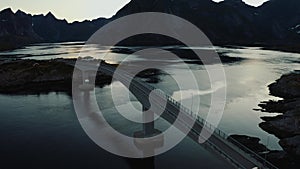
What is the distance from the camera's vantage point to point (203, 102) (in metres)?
80.6

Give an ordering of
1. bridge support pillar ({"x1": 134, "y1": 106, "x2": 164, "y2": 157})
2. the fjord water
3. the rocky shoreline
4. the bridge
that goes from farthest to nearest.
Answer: bridge support pillar ({"x1": 134, "y1": 106, "x2": 164, "y2": 157}) → the fjord water → the rocky shoreline → the bridge

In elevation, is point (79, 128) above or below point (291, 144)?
below

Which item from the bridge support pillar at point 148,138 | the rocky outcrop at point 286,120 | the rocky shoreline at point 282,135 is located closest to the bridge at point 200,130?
the bridge support pillar at point 148,138

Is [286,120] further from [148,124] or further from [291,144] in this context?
[148,124]

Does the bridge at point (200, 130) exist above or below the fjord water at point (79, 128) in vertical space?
above

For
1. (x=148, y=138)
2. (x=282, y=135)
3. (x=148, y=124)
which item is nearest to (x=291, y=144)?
(x=282, y=135)

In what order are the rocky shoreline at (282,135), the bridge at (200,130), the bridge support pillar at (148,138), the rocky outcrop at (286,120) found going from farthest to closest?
the rocky outcrop at (286,120)
the bridge support pillar at (148,138)
the rocky shoreline at (282,135)
the bridge at (200,130)

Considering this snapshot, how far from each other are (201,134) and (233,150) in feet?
15.7

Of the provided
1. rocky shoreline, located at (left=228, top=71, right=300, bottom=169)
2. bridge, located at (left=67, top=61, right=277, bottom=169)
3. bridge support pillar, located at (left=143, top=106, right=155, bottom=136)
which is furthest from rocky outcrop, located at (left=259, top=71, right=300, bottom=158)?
bridge support pillar, located at (left=143, top=106, right=155, bottom=136)

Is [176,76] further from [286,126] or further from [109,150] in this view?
[109,150]

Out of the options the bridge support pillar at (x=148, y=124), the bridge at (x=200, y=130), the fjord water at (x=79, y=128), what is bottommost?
the fjord water at (x=79, y=128)

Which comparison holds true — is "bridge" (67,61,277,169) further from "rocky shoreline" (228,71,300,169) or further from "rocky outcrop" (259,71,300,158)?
"rocky outcrop" (259,71,300,158)

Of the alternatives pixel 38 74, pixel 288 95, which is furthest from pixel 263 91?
pixel 38 74

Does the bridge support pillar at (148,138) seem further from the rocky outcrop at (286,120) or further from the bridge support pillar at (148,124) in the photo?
the rocky outcrop at (286,120)
